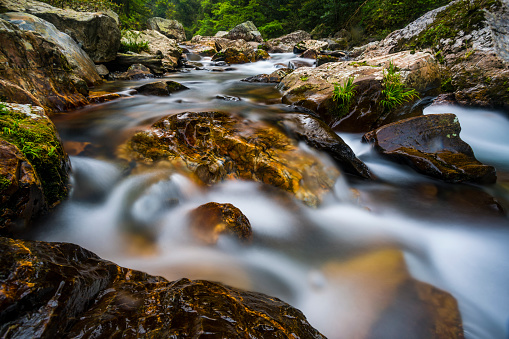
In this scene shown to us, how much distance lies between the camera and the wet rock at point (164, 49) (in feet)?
38.8

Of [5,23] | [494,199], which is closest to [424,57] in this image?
[494,199]

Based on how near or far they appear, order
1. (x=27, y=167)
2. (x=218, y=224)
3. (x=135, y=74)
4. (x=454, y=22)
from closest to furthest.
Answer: (x=27, y=167) → (x=218, y=224) → (x=454, y=22) → (x=135, y=74)

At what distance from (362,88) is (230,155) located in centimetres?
331

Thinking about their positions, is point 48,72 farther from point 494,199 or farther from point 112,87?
point 494,199

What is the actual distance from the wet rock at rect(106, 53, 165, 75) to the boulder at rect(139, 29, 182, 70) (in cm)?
134

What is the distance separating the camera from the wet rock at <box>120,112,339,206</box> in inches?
123

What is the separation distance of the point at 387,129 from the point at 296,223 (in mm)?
2629

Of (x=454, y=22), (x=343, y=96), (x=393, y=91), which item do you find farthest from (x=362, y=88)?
(x=454, y=22)

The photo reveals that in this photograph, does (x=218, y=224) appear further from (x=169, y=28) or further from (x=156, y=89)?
(x=169, y=28)

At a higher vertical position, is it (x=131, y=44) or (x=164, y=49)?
(x=131, y=44)

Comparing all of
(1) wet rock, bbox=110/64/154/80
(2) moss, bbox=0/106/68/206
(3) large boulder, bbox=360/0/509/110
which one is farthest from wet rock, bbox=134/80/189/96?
(3) large boulder, bbox=360/0/509/110

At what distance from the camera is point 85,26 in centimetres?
760

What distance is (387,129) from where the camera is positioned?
4.12 meters

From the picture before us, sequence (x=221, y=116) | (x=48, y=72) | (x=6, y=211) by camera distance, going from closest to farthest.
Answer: (x=6, y=211)
(x=221, y=116)
(x=48, y=72)
